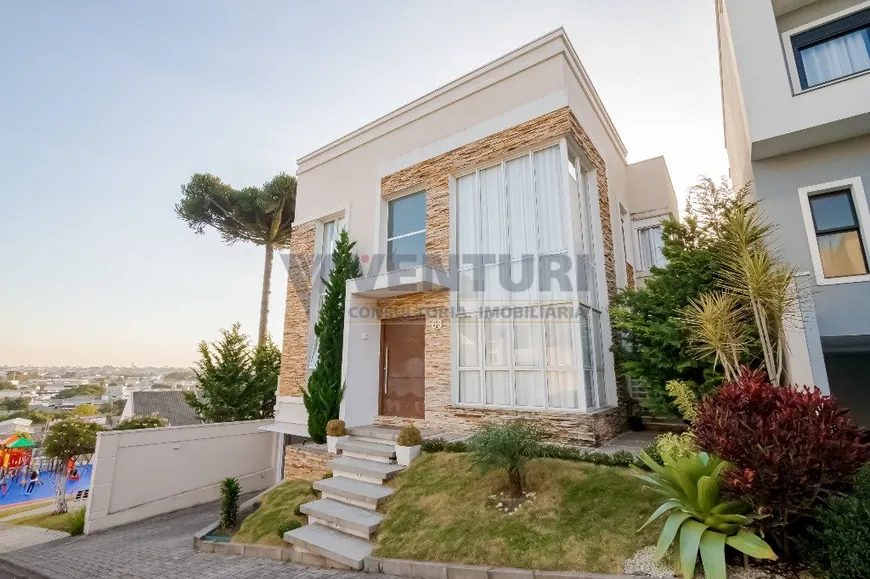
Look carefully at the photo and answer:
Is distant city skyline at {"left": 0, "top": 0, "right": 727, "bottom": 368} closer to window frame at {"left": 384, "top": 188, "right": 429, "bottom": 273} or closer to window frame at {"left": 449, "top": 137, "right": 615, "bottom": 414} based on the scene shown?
window frame at {"left": 449, "top": 137, "right": 615, "bottom": 414}

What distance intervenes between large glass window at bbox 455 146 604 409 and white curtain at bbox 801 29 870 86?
515 cm

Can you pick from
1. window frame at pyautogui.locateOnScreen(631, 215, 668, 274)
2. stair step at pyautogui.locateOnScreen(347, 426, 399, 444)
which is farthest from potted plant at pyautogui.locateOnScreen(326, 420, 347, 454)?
window frame at pyautogui.locateOnScreen(631, 215, 668, 274)

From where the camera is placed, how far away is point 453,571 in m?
4.70

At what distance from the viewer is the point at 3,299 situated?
2064 centimetres

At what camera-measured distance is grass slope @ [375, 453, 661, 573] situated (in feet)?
14.8

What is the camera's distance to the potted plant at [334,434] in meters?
9.19

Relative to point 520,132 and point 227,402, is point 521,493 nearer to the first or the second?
point 520,132

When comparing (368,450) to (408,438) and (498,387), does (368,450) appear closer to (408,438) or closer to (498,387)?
(408,438)

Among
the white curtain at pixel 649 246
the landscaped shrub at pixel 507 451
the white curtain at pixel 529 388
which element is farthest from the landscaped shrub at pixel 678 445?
the white curtain at pixel 649 246

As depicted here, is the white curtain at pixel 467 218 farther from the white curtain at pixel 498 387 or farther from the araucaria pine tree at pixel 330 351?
the araucaria pine tree at pixel 330 351

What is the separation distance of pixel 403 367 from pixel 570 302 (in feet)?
16.9

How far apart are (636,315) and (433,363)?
16.8ft

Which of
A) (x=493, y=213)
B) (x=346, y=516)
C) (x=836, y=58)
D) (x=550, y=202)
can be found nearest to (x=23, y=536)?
(x=346, y=516)

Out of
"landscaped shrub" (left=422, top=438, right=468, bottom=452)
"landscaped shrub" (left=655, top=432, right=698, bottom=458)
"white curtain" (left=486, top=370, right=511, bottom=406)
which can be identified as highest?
"white curtain" (left=486, top=370, right=511, bottom=406)
